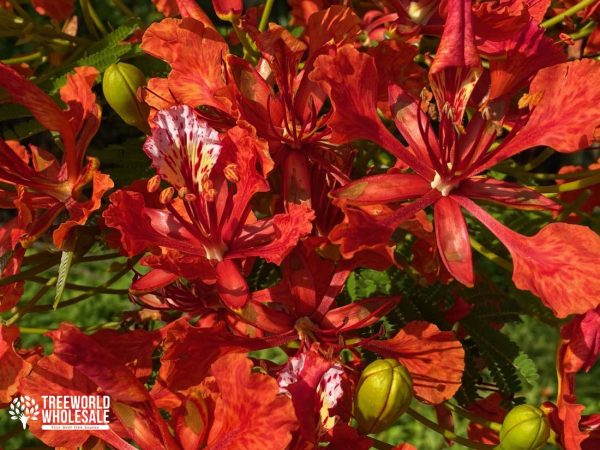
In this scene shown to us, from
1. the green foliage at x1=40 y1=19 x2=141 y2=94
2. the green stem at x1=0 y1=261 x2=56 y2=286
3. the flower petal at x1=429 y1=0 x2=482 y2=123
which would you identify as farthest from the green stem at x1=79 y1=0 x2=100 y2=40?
the flower petal at x1=429 y1=0 x2=482 y2=123

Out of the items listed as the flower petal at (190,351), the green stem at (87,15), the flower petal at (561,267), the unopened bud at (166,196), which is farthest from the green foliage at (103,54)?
the flower petal at (561,267)

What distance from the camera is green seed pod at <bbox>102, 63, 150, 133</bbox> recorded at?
56.4 inches

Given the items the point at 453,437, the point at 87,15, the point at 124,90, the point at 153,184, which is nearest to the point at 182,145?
the point at 153,184

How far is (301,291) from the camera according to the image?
4.53ft

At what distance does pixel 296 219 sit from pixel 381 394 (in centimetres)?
31

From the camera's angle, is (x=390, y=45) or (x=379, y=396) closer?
(x=379, y=396)

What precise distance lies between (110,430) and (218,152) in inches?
20.2

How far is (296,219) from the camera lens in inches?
49.8

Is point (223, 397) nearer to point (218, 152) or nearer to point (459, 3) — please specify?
point (218, 152)

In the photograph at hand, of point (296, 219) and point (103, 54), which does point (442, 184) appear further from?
point (103, 54)

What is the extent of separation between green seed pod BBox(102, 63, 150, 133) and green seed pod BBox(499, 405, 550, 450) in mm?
854

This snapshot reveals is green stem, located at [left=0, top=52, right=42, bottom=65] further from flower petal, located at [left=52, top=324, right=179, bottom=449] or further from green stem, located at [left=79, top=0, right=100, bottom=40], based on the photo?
flower petal, located at [left=52, top=324, right=179, bottom=449]

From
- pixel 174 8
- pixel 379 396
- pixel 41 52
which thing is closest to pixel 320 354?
pixel 379 396

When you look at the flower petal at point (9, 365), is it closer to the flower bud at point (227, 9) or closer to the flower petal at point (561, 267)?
the flower bud at point (227, 9)
